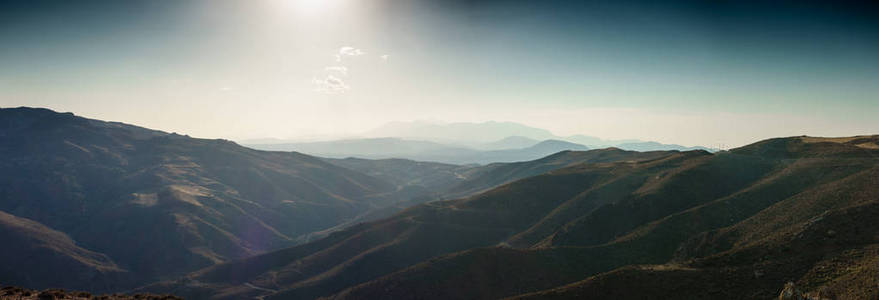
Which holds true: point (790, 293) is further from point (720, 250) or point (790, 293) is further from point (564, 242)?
point (564, 242)

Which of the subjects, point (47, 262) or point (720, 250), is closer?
point (720, 250)

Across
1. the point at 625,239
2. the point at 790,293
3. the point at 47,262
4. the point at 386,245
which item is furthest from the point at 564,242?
the point at 47,262

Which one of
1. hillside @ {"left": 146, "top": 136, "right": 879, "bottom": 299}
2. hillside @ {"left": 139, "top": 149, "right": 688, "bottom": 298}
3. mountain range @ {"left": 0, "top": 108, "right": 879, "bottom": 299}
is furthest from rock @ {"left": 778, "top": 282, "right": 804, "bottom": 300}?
hillside @ {"left": 139, "top": 149, "right": 688, "bottom": 298}

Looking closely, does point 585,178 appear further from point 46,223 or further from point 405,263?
point 46,223

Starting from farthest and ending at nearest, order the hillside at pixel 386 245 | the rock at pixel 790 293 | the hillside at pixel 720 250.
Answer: the hillside at pixel 386 245, the hillside at pixel 720 250, the rock at pixel 790 293

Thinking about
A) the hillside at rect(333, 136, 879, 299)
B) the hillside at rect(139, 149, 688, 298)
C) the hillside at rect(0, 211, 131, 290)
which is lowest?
the hillside at rect(0, 211, 131, 290)

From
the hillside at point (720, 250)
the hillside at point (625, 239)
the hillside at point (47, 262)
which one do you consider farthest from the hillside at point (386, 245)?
the hillside at point (47, 262)

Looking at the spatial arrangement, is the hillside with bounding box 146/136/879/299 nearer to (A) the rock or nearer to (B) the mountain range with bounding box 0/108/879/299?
(B) the mountain range with bounding box 0/108/879/299

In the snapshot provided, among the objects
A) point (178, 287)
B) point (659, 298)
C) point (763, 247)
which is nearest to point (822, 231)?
point (763, 247)

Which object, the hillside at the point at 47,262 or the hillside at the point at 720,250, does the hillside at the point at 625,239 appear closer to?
the hillside at the point at 720,250
